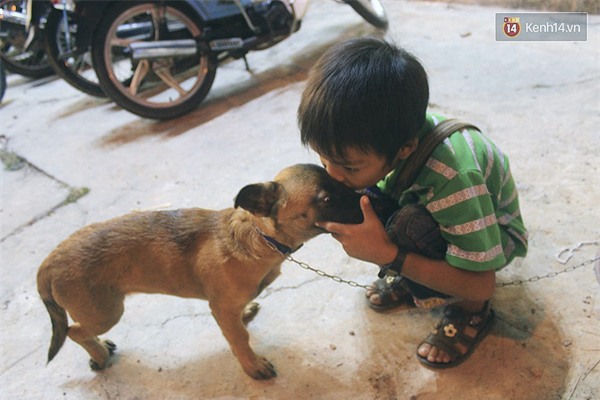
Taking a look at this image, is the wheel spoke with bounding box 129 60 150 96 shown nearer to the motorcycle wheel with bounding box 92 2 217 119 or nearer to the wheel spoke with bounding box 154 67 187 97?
the motorcycle wheel with bounding box 92 2 217 119

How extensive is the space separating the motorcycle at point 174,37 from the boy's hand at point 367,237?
11.0 ft

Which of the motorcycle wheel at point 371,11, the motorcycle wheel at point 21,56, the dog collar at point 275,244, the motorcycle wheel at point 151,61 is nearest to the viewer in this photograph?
the dog collar at point 275,244

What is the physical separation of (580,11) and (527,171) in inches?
131

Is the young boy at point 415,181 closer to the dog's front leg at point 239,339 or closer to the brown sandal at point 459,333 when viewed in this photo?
the brown sandal at point 459,333

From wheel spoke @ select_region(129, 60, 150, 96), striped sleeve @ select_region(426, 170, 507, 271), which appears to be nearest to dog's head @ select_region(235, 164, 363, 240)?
striped sleeve @ select_region(426, 170, 507, 271)

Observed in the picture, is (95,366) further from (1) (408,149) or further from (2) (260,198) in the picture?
(1) (408,149)

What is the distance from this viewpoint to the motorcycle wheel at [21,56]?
5.78 meters

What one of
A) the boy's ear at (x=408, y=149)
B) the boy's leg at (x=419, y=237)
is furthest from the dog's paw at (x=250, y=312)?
the boy's ear at (x=408, y=149)

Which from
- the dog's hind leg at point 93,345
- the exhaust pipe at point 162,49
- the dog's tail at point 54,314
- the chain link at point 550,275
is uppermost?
the exhaust pipe at point 162,49

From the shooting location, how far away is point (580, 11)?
5.24m

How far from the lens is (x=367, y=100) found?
1580 millimetres

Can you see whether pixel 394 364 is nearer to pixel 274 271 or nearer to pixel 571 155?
pixel 274 271

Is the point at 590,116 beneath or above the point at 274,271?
beneath

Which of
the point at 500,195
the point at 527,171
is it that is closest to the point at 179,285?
the point at 500,195
